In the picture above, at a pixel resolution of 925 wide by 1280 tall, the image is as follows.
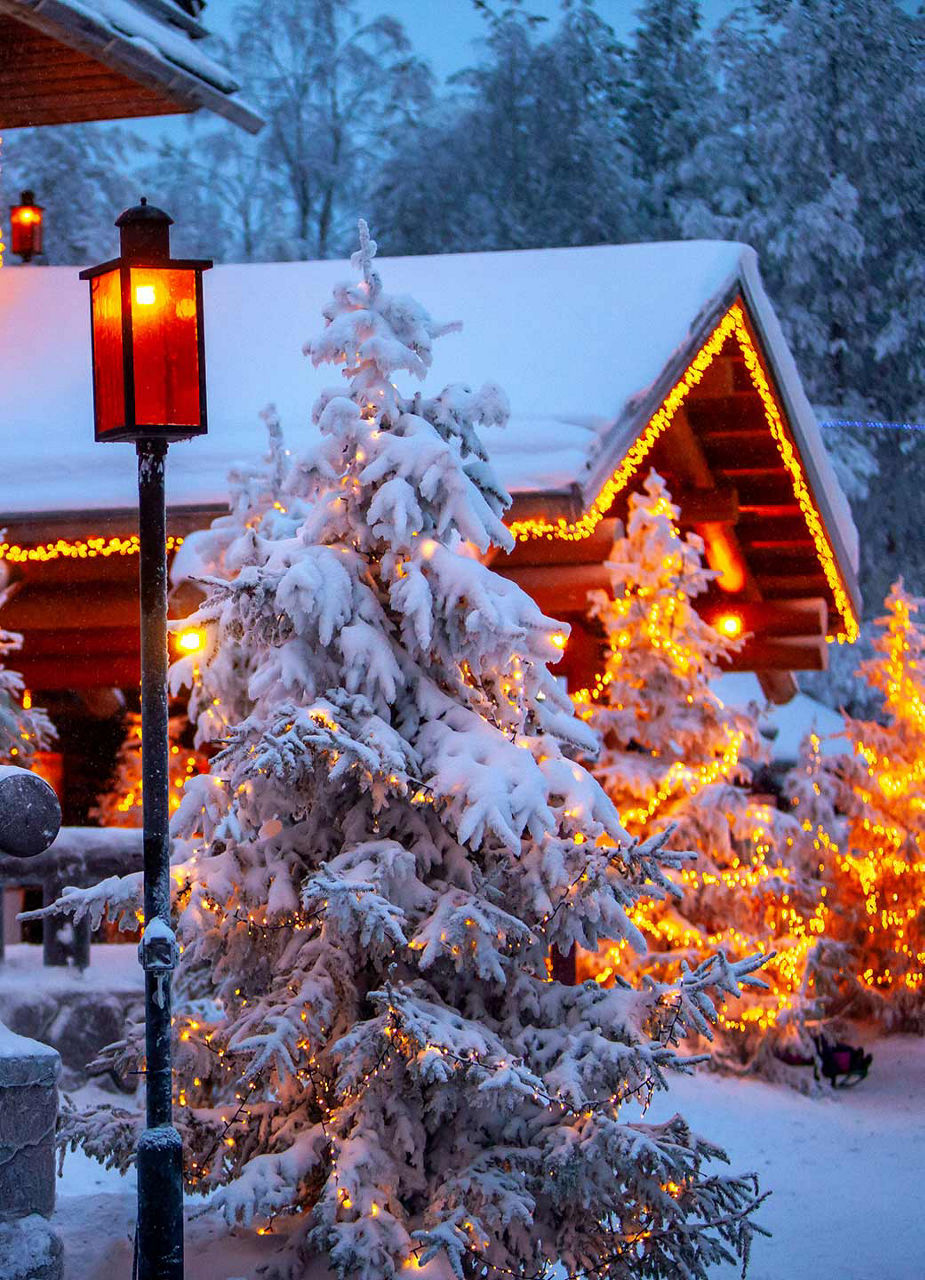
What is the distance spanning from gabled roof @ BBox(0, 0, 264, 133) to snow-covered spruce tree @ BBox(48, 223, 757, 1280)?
5171 millimetres

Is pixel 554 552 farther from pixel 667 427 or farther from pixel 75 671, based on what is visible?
pixel 75 671

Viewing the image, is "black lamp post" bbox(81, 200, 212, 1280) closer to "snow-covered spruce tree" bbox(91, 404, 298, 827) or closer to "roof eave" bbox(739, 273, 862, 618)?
"snow-covered spruce tree" bbox(91, 404, 298, 827)

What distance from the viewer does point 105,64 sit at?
36.2 feet

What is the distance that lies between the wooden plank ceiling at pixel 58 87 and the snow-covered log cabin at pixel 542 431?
4.10 ft

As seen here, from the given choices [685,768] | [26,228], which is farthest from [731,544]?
[26,228]

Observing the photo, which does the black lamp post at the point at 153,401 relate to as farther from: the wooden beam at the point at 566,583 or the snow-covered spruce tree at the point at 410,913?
the wooden beam at the point at 566,583

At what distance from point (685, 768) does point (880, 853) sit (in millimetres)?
2593

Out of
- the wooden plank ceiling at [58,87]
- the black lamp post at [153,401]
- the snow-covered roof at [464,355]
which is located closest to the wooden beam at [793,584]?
the snow-covered roof at [464,355]

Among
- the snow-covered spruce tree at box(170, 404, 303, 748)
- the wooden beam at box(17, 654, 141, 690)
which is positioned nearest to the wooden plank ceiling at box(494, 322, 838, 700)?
the snow-covered spruce tree at box(170, 404, 303, 748)

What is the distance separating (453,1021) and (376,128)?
2782cm

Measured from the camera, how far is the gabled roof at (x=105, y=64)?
10.3m

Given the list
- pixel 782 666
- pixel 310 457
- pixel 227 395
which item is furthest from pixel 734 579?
pixel 310 457

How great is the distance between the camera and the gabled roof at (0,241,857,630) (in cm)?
914

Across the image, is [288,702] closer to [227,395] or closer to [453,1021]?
[453,1021]
